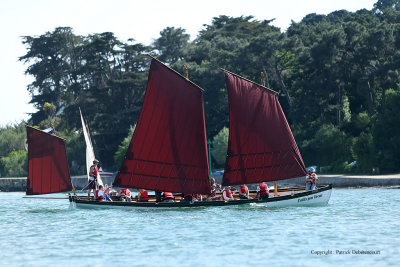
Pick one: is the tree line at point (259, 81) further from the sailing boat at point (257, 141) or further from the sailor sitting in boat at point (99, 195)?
the sailor sitting in boat at point (99, 195)

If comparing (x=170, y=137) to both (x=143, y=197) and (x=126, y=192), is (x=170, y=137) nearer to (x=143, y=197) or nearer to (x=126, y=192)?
(x=143, y=197)

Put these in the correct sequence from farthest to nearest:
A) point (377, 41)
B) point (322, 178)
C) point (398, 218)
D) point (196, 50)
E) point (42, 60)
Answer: point (42, 60) → point (196, 50) → point (377, 41) → point (322, 178) → point (398, 218)

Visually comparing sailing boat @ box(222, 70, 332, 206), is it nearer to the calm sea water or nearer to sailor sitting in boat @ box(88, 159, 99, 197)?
the calm sea water

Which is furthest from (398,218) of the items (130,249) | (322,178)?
(322,178)

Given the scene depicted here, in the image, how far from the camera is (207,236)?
103 ft

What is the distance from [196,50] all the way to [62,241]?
85109 millimetres

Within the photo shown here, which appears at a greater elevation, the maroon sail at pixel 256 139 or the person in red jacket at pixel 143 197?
the maroon sail at pixel 256 139

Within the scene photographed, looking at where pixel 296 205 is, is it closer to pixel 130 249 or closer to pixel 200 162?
pixel 200 162

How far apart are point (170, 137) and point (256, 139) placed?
16.7 feet

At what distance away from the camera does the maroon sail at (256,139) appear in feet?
142

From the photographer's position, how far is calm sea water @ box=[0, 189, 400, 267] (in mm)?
25281

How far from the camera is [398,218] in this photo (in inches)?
1430

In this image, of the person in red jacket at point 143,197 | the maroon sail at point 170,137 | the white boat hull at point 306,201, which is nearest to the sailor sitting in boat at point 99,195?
the person in red jacket at point 143,197

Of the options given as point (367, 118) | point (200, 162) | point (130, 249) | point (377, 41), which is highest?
point (377, 41)
